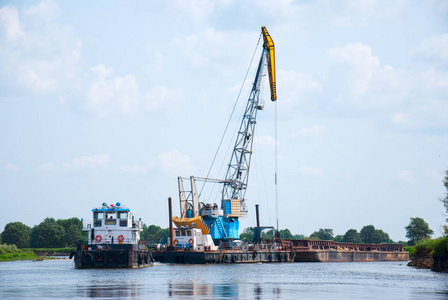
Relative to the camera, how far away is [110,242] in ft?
244

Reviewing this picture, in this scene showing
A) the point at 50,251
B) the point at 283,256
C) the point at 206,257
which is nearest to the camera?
the point at 206,257

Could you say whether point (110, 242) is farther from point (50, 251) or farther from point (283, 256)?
point (50, 251)

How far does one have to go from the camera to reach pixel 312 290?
47.3 meters

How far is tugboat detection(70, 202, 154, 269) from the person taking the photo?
237ft

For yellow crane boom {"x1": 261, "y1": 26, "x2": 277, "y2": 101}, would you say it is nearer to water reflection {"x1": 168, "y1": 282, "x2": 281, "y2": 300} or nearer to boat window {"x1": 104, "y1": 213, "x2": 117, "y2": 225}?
boat window {"x1": 104, "y1": 213, "x2": 117, "y2": 225}

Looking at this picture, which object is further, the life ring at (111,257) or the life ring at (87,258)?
the life ring at (87,258)

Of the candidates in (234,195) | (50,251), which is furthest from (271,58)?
(50,251)

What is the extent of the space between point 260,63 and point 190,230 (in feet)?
120

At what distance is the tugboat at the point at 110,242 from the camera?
7238 cm

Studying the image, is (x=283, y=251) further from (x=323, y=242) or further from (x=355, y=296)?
(x=355, y=296)

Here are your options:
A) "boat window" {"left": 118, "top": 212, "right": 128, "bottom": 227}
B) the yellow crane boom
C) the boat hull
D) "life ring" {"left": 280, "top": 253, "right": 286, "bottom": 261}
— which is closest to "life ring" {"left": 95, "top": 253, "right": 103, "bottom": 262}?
"boat window" {"left": 118, "top": 212, "right": 128, "bottom": 227}

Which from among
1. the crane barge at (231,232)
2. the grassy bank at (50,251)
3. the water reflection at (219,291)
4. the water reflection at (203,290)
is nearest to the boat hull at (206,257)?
the crane barge at (231,232)

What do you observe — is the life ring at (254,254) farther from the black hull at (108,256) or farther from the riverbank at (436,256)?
the black hull at (108,256)

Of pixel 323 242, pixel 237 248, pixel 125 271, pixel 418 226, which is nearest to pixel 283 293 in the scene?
pixel 125 271
